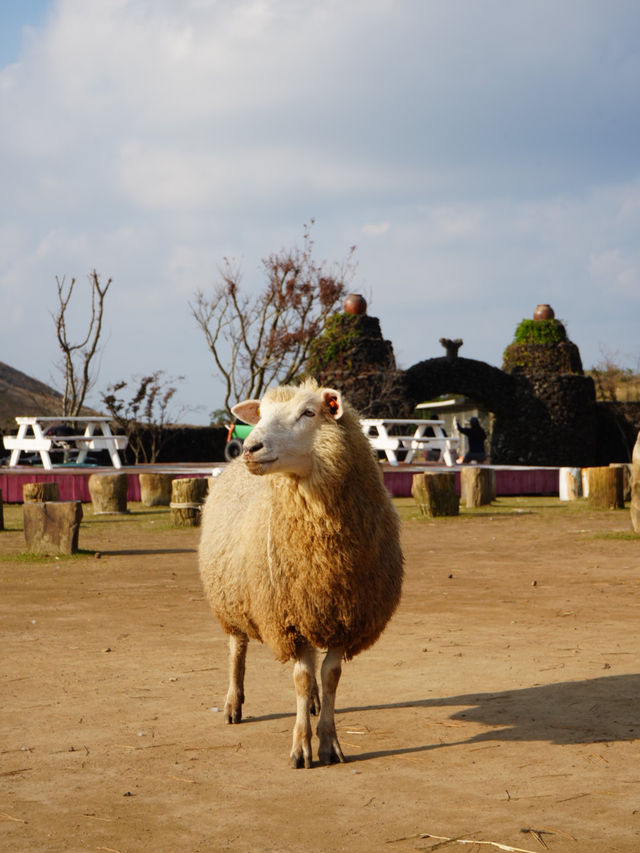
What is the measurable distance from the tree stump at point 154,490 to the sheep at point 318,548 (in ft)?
52.1

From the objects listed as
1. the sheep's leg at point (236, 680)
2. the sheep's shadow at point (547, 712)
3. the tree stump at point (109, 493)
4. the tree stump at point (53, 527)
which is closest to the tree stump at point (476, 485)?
the tree stump at point (109, 493)

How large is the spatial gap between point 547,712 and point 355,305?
28565mm

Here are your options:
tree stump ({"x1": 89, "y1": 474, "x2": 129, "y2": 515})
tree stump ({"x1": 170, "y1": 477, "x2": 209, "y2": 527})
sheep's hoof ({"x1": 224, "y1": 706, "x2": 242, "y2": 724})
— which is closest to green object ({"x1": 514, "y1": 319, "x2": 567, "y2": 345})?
tree stump ({"x1": 89, "y1": 474, "x2": 129, "y2": 515})

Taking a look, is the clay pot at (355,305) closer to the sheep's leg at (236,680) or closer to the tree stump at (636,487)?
the tree stump at (636,487)

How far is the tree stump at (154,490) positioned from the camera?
810 inches

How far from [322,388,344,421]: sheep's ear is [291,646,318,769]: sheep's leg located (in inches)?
45.2

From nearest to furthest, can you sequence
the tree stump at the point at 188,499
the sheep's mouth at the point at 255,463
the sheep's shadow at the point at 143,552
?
1. the sheep's mouth at the point at 255,463
2. the sheep's shadow at the point at 143,552
3. the tree stump at the point at 188,499

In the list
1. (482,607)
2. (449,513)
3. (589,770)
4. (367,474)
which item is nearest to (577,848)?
(589,770)

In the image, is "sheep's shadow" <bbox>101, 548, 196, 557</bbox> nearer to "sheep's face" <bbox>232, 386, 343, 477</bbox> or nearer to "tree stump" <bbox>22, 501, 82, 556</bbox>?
"tree stump" <bbox>22, 501, 82, 556</bbox>

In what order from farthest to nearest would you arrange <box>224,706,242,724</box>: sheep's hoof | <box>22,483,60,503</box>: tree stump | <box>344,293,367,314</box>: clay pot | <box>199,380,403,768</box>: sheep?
<box>344,293,367,314</box>: clay pot, <box>22,483,60,503</box>: tree stump, <box>224,706,242,724</box>: sheep's hoof, <box>199,380,403,768</box>: sheep

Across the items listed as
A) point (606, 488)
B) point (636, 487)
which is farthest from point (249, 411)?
point (606, 488)

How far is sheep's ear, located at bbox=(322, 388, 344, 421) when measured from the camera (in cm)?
475

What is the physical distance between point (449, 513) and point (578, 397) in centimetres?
1649

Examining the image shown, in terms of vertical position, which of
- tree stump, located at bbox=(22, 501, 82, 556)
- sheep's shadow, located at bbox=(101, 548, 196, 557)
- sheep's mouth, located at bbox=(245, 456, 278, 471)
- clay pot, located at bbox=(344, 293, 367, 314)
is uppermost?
clay pot, located at bbox=(344, 293, 367, 314)
